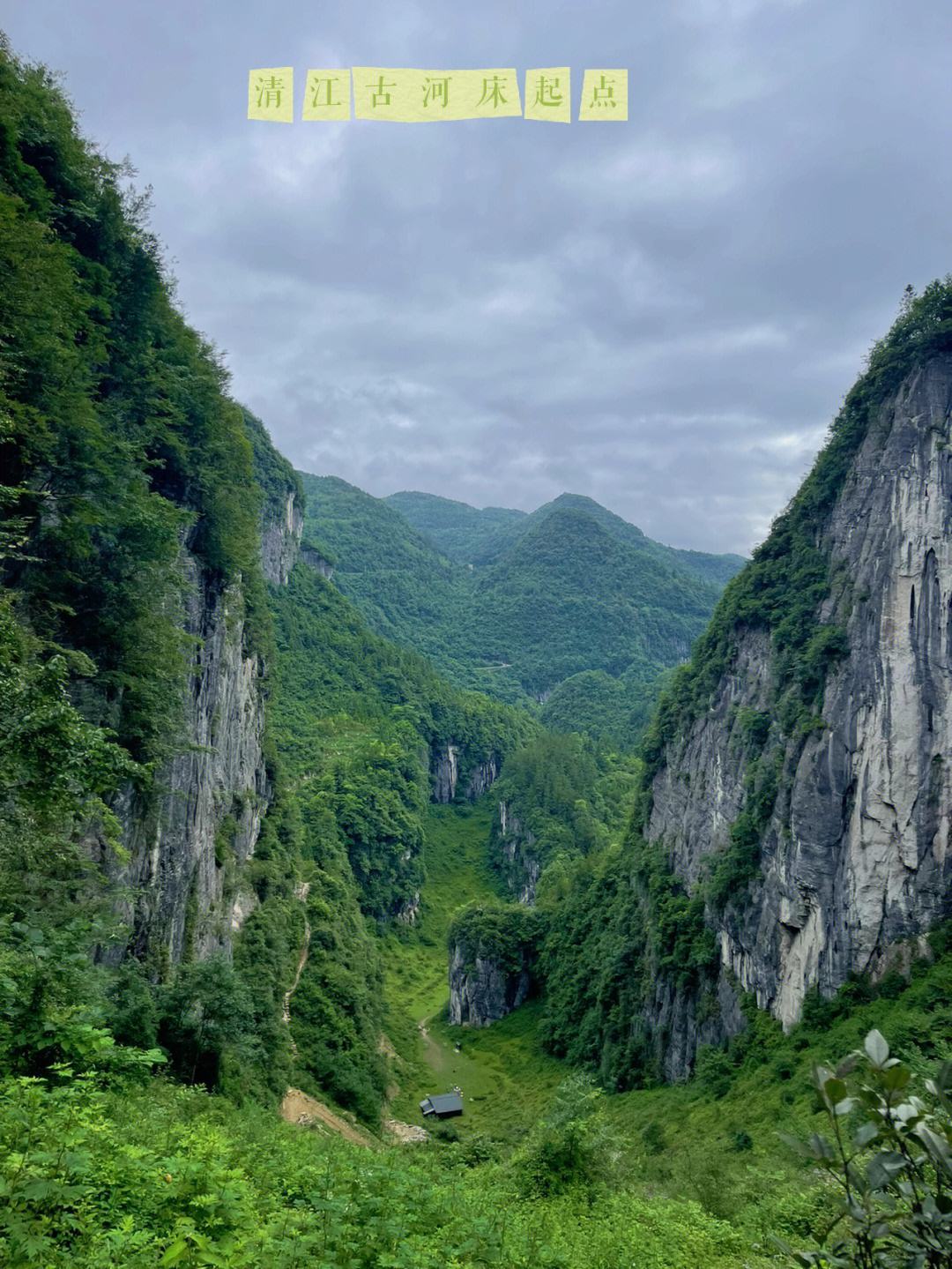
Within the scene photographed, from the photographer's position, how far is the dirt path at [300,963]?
31.4m

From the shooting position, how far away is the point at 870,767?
28922 millimetres

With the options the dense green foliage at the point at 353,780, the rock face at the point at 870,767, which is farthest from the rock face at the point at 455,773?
the rock face at the point at 870,767

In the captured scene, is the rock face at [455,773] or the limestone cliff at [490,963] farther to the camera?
the rock face at [455,773]

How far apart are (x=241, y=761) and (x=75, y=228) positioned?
22150mm

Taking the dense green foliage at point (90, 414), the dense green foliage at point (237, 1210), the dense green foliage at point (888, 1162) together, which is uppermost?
the dense green foliage at point (90, 414)

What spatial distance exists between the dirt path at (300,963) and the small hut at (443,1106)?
893 centimetres

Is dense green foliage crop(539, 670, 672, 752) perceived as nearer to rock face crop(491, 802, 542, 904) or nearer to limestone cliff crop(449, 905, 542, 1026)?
rock face crop(491, 802, 542, 904)

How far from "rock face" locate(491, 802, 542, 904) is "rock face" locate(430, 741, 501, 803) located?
9292 mm

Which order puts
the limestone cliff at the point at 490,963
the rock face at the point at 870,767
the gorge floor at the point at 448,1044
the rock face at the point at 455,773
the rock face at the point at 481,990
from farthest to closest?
the rock face at the point at 455,773
the limestone cliff at the point at 490,963
the rock face at the point at 481,990
the gorge floor at the point at 448,1044
the rock face at the point at 870,767

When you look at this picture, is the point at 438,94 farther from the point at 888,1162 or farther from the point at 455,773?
the point at 455,773

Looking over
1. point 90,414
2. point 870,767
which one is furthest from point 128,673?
point 870,767

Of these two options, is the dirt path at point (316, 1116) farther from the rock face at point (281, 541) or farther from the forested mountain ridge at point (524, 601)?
the forested mountain ridge at point (524, 601)

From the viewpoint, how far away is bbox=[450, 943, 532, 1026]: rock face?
50.5m

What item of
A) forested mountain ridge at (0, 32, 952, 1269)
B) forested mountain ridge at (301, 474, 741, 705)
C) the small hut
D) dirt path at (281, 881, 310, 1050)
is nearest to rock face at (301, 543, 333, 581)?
forested mountain ridge at (301, 474, 741, 705)
